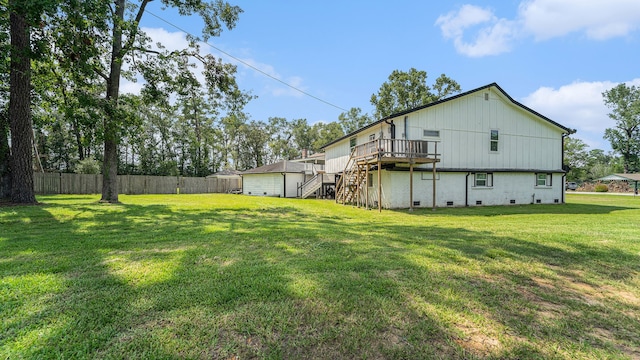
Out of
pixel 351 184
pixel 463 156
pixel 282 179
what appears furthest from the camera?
pixel 282 179

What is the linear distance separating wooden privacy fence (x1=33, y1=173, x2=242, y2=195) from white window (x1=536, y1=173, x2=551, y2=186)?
28261mm

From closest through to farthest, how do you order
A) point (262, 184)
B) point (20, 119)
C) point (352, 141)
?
point (20, 119)
point (352, 141)
point (262, 184)

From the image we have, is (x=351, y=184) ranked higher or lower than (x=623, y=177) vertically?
lower

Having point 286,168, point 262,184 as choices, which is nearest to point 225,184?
point 262,184

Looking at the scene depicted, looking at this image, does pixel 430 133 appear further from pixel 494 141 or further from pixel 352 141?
pixel 352 141

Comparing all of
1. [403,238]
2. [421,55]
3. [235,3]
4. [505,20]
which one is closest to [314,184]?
[421,55]

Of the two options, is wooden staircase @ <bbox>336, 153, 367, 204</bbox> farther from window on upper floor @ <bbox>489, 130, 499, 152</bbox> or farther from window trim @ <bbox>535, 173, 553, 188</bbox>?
window trim @ <bbox>535, 173, 553, 188</bbox>

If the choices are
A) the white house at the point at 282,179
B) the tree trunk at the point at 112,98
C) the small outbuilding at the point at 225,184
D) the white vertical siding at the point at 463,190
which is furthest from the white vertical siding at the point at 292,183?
the tree trunk at the point at 112,98

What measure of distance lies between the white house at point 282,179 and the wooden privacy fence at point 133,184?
569 cm

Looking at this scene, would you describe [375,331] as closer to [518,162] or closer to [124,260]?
[124,260]

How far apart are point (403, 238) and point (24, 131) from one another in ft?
45.1

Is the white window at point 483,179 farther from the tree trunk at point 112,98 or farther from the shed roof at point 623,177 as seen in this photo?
the shed roof at point 623,177

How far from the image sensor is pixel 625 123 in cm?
4916

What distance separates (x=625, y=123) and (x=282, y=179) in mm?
61521
